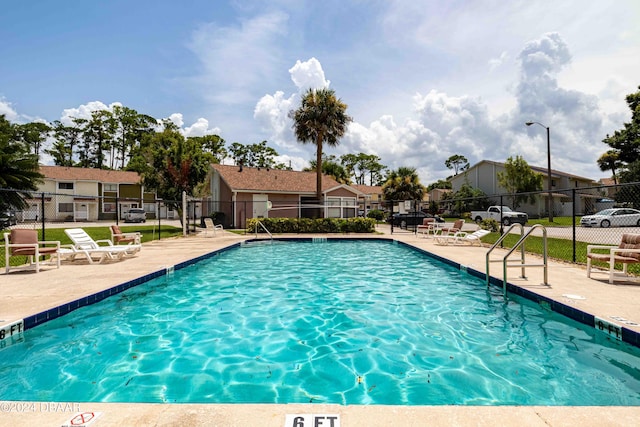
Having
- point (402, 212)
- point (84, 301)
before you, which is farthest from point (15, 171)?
point (402, 212)

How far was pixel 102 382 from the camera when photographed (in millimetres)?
3326

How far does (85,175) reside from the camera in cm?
4156

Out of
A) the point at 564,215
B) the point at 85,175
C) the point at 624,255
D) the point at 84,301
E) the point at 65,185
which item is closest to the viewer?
the point at 84,301

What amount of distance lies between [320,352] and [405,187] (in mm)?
33964

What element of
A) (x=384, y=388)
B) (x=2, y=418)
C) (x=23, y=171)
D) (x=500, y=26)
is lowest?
(x=384, y=388)

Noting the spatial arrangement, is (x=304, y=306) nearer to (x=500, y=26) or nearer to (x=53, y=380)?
(x=53, y=380)

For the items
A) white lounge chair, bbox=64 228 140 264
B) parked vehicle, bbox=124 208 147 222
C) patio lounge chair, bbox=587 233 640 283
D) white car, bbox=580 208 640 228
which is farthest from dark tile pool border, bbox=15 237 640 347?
parked vehicle, bbox=124 208 147 222

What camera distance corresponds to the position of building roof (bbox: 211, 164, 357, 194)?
26062mm

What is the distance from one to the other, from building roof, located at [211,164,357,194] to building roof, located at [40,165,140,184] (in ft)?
66.0

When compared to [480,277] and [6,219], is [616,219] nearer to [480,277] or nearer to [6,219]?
[480,277]

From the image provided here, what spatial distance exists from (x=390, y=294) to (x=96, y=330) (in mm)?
5083

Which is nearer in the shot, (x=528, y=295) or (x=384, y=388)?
(x=384, y=388)

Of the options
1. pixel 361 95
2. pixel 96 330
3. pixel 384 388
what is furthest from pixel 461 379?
pixel 361 95

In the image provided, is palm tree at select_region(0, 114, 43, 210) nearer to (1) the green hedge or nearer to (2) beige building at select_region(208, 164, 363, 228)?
(2) beige building at select_region(208, 164, 363, 228)
